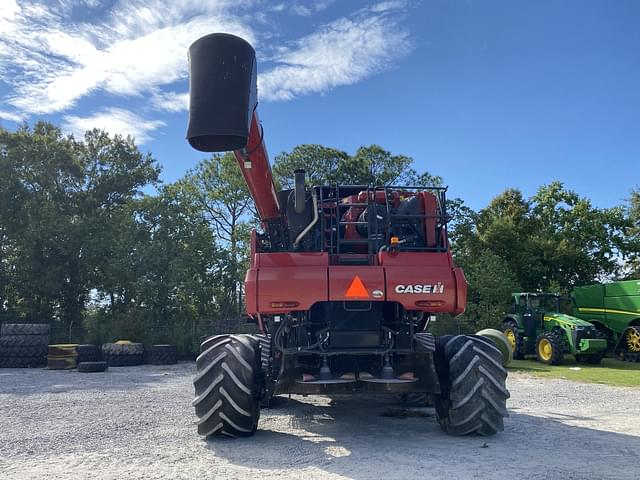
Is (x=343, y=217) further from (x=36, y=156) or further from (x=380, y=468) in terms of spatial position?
(x=36, y=156)

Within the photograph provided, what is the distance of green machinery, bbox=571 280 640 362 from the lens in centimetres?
1950

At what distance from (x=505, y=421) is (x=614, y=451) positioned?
1828mm

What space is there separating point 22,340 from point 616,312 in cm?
2137

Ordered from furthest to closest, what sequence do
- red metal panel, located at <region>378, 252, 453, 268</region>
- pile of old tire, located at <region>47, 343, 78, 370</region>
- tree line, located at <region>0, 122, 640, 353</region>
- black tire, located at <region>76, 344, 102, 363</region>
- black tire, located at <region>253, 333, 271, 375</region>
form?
1. tree line, located at <region>0, 122, 640, 353</region>
2. black tire, located at <region>76, 344, 102, 363</region>
3. pile of old tire, located at <region>47, 343, 78, 370</region>
4. black tire, located at <region>253, 333, 271, 375</region>
5. red metal panel, located at <region>378, 252, 453, 268</region>

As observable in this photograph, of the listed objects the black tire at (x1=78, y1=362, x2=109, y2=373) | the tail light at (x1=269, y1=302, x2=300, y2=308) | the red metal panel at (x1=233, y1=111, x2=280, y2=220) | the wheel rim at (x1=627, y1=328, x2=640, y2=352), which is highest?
the red metal panel at (x1=233, y1=111, x2=280, y2=220)

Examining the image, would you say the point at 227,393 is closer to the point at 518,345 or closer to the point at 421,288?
the point at 421,288

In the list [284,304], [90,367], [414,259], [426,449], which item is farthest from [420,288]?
[90,367]

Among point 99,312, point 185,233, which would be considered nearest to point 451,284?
point 185,233

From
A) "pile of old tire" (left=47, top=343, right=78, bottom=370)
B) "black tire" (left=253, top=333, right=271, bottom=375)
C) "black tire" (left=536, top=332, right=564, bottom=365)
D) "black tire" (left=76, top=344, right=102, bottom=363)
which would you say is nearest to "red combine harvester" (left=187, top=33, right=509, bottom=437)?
"black tire" (left=253, top=333, right=271, bottom=375)

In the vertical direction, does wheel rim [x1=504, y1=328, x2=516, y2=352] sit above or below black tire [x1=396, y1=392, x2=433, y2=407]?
above

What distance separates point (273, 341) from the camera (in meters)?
6.91

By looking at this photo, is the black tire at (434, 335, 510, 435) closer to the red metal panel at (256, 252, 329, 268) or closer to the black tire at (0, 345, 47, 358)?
the red metal panel at (256, 252, 329, 268)

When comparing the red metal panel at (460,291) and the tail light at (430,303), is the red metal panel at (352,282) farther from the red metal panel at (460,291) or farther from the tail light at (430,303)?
the red metal panel at (460,291)

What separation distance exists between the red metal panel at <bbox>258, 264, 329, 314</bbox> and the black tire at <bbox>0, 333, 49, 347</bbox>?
14.7 m
